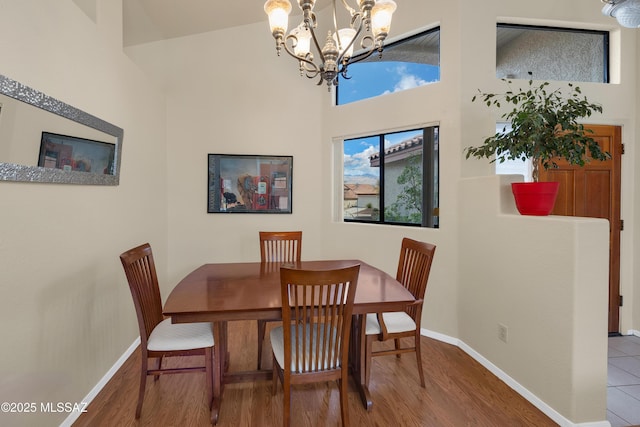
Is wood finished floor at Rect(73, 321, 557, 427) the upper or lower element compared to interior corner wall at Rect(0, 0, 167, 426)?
lower

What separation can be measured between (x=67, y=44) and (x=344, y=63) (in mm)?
1732

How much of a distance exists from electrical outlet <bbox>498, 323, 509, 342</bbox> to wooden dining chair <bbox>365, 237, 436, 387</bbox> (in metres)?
0.69

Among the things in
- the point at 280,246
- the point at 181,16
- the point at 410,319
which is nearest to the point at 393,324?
the point at 410,319

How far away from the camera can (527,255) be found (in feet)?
7.21

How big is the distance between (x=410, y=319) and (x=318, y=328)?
2.92ft

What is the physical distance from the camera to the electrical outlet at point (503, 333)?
7.89ft

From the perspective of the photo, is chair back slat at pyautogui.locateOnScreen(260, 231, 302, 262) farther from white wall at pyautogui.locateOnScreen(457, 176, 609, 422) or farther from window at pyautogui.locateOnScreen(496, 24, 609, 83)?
window at pyautogui.locateOnScreen(496, 24, 609, 83)

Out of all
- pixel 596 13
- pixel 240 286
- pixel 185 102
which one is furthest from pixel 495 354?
pixel 185 102

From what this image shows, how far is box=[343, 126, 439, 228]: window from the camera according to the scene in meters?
3.31

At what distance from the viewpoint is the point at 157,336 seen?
201 centimetres

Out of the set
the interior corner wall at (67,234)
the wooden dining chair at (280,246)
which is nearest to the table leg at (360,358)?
the wooden dining chair at (280,246)

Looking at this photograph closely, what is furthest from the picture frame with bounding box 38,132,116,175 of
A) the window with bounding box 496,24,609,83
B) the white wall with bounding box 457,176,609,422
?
the window with bounding box 496,24,609,83

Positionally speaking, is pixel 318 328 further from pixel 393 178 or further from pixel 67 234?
pixel 393 178

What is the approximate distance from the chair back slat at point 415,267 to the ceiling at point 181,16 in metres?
3.10
